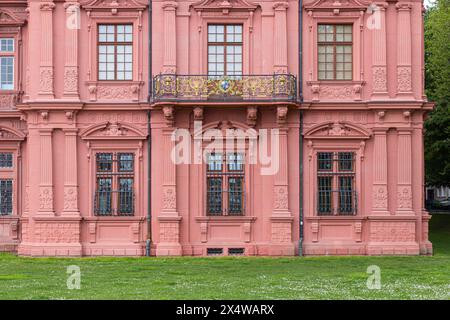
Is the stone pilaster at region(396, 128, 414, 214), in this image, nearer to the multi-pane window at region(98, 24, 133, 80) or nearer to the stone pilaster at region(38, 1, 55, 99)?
the multi-pane window at region(98, 24, 133, 80)

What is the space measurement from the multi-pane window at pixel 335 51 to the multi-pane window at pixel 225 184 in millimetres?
4226

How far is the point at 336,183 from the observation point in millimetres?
33250

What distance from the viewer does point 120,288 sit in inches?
863

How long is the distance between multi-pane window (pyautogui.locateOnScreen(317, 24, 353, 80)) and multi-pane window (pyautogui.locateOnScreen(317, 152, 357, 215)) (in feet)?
9.15

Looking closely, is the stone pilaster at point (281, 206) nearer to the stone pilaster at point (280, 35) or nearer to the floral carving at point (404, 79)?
the stone pilaster at point (280, 35)

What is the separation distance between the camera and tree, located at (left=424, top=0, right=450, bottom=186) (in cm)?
4462

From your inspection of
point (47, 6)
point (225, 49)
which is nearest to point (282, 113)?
point (225, 49)

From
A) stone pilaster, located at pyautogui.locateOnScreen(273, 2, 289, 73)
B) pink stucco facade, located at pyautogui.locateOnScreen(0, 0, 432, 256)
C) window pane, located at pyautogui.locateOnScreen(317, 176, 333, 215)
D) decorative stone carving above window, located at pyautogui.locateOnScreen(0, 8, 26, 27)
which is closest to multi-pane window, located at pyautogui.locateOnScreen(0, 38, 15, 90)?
decorative stone carving above window, located at pyautogui.locateOnScreen(0, 8, 26, 27)

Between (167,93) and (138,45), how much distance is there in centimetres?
218

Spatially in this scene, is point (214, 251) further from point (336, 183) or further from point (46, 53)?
point (46, 53)

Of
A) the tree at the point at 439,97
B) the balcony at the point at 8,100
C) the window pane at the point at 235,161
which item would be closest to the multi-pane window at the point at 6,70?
the balcony at the point at 8,100

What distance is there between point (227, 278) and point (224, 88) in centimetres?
939

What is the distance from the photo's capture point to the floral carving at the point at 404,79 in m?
32.9

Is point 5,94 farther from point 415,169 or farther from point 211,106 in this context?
point 415,169
